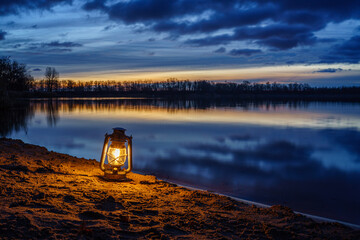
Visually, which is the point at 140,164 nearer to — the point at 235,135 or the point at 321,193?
the point at 321,193

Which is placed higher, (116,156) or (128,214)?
(116,156)

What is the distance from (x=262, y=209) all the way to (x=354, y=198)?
3.21 metres

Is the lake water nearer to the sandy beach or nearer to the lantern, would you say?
the sandy beach

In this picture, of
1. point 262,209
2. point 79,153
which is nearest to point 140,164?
point 79,153

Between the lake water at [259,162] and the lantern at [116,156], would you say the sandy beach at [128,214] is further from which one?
the lake water at [259,162]

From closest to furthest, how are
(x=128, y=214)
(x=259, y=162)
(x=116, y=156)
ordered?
1. (x=128, y=214)
2. (x=116, y=156)
3. (x=259, y=162)

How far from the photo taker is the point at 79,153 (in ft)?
38.8

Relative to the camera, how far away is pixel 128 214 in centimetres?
464

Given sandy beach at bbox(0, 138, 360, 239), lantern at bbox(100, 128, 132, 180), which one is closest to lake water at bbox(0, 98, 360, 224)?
sandy beach at bbox(0, 138, 360, 239)

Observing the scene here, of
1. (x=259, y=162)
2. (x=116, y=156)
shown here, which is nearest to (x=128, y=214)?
(x=116, y=156)

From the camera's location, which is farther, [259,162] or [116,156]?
[259,162]

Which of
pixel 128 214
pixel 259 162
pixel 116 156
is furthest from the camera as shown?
pixel 259 162

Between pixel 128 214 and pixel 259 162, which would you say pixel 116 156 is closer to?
pixel 128 214

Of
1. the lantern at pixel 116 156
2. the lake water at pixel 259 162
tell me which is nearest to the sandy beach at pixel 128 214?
the lantern at pixel 116 156
